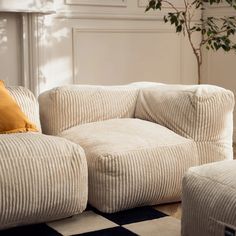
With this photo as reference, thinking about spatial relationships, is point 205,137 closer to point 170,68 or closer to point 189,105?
point 189,105

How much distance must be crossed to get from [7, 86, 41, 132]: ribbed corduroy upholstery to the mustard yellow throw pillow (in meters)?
0.11

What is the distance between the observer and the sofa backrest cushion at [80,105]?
2668 millimetres

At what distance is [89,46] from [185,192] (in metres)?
2.23

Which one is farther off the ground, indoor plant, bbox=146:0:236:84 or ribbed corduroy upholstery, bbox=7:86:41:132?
indoor plant, bbox=146:0:236:84

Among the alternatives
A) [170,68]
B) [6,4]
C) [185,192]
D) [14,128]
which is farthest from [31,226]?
[170,68]

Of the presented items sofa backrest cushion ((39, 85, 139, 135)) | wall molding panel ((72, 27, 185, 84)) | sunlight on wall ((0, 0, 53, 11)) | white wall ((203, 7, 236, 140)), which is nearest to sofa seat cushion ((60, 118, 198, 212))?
sofa backrest cushion ((39, 85, 139, 135))

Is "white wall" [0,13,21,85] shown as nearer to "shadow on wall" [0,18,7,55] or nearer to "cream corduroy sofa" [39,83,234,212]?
"shadow on wall" [0,18,7,55]

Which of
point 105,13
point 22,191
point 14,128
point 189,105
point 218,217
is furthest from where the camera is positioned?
point 105,13

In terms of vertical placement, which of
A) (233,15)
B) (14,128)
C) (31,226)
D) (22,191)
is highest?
(233,15)

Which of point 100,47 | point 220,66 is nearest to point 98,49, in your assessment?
point 100,47

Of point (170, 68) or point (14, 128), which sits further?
point (170, 68)

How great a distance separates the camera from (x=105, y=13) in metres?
3.98

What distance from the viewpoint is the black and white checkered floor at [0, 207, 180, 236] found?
2.12 metres

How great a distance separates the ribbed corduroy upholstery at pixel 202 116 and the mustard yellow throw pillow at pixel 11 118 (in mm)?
654
